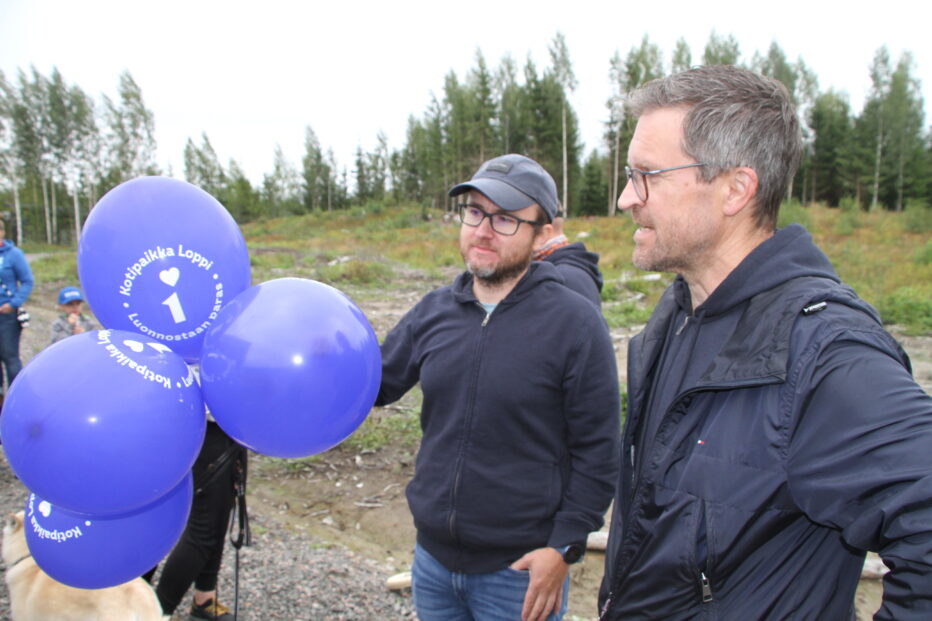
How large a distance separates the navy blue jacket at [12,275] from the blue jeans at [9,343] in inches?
7.1

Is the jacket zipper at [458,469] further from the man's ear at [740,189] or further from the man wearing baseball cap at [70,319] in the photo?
the man wearing baseball cap at [70,319]

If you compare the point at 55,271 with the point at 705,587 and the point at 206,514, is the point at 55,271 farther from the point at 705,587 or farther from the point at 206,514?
the point at 705,587

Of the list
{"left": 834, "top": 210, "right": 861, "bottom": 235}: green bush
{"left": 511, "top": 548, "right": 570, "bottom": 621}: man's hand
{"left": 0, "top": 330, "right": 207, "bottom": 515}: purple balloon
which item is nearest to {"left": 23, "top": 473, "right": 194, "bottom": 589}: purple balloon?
{"left": 0, "top": 330, "right": 207, "bottom": 515}: purple balloon

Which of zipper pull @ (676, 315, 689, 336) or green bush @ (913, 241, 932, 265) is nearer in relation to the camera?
zipper pull @ (676, 315, 689, 336)

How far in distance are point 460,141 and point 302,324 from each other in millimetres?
43223

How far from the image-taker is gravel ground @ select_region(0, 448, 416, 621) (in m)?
3.38

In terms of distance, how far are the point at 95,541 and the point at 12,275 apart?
5.82m

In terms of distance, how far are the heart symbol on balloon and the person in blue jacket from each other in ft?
18.9

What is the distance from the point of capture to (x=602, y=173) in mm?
42562

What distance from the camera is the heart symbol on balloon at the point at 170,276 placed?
180cm

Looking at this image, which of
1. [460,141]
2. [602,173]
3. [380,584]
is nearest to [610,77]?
[602,173]

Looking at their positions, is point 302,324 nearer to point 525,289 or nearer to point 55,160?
point 525,289

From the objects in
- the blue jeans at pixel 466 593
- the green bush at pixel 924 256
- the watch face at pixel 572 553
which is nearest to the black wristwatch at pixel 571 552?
the watch face at pixel 572 553

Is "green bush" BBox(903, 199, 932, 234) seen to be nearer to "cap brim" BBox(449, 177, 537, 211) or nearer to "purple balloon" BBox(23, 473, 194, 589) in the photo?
"cap brim" BBox(449, 177, 537, 211)
